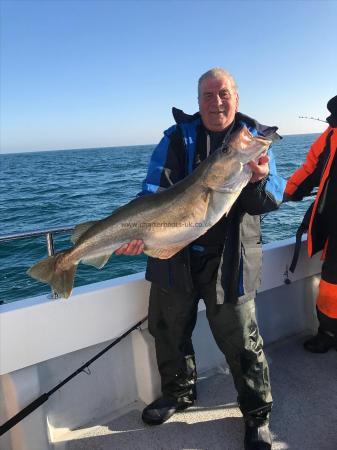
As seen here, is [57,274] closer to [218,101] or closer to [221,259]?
[221,259]

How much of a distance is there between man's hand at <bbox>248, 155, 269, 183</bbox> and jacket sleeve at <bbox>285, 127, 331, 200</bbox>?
161cm

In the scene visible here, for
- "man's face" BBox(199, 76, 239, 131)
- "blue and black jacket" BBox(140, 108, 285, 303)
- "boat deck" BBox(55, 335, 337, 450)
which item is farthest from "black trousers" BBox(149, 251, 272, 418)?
"man's face" BBox(199, 76, 239, 131)

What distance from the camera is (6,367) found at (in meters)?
2.83

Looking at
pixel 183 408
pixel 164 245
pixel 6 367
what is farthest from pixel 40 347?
pixel 183 408

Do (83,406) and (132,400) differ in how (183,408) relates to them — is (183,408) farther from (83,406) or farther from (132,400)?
(83,406)

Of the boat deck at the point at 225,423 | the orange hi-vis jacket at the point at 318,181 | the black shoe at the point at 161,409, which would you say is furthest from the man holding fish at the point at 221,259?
the orange hi-vis jacket at the point at 318,181

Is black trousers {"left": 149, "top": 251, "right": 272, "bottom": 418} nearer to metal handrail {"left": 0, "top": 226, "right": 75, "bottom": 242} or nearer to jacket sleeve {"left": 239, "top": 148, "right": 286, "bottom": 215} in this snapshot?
jacket sleeve {"left": 239, "top": 148, "right": 286, "bottom": 215}

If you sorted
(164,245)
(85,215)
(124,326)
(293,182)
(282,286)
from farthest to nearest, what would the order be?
(85,215), (282,286), (293,182), (124,326), (164,245)

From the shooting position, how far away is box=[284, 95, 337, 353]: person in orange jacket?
12.3 feet

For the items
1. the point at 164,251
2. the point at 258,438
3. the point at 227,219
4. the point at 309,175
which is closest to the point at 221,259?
the point at 227,219

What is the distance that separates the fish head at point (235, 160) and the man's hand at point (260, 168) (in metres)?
0.03

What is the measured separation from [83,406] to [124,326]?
31.0 inches

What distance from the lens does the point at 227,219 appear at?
2963 millimetres

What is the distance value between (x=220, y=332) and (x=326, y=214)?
158 centimetres
